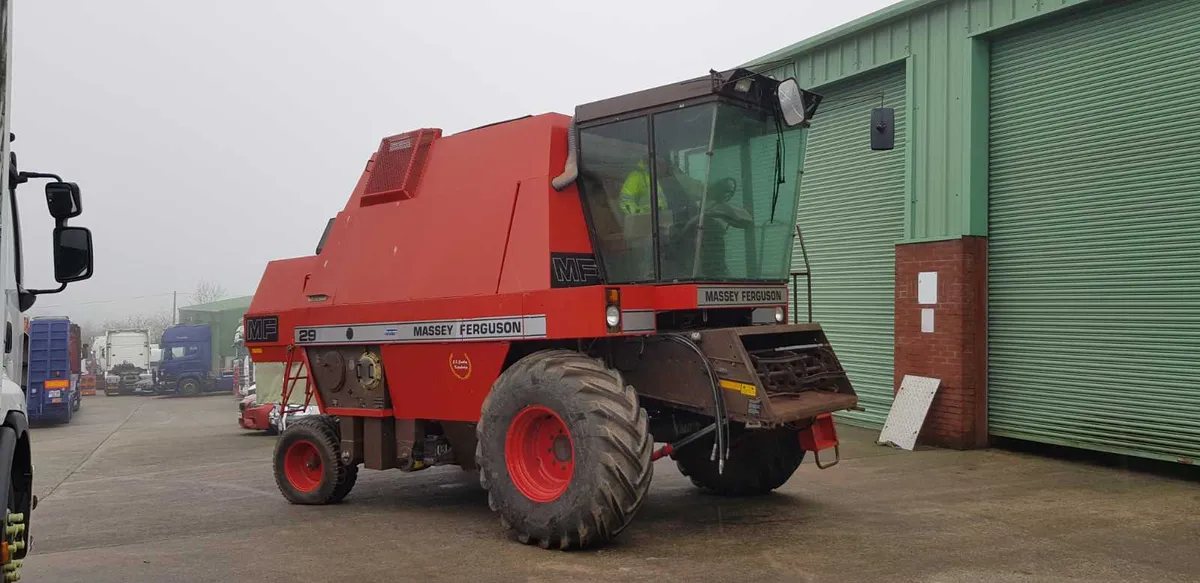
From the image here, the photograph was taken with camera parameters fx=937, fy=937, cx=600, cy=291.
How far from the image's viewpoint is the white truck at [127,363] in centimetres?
3719

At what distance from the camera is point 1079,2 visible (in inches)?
368

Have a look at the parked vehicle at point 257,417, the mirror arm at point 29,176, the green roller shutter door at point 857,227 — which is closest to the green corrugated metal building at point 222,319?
the parked vehicle at point 257,417

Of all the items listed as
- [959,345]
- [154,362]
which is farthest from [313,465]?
[154,362]

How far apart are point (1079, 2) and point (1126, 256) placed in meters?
2.57

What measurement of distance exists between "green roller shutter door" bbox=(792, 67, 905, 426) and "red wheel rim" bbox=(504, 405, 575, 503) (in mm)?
6720

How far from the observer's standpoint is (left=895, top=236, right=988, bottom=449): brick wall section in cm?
1042

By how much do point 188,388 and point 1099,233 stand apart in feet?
108

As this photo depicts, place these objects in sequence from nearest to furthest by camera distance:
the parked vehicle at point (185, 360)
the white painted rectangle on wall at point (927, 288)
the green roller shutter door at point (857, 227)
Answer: the white painted rectangle on wall at point (927, 288) → the green roller shutter door at point (857, 227) → the parked vehicle at point (185, 360)

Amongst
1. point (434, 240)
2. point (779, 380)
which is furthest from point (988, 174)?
point (434, 240)

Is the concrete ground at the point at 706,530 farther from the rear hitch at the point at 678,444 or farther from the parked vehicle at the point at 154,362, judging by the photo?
the parked vehicle at the point at 154,362

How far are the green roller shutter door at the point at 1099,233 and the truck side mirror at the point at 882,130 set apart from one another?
7.11 ft

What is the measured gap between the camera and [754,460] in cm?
785

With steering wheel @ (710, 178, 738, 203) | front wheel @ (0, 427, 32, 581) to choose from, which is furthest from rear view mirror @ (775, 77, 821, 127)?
front wheel @ (0, 427, 32, 581)

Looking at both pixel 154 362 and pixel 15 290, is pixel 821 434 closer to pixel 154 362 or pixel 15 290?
pixel 15 290
